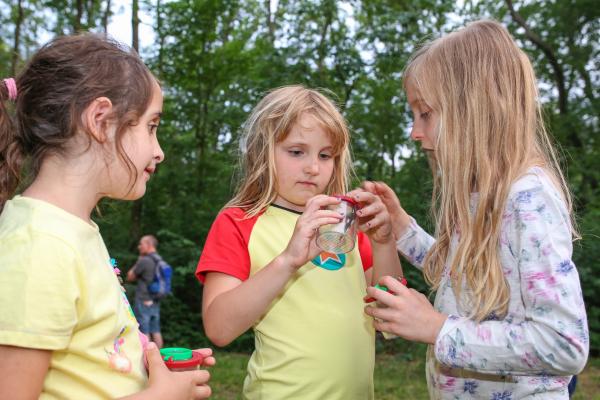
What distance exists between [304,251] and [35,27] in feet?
48.8

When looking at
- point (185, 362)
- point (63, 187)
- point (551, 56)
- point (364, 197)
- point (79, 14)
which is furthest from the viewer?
Answer: point (551, 56)

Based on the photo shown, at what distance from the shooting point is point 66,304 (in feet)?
4.31

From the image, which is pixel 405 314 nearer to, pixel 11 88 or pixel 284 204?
pixel 284 204

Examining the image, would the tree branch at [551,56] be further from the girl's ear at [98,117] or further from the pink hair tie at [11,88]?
the pink hair tie at [11,88]

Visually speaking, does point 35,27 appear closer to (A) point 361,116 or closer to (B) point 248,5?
(B) point 248,5

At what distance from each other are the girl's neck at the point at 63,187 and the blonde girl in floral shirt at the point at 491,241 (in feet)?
3.03

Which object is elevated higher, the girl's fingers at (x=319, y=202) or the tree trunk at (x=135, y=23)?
the tree trunk at (x=135, y=23)

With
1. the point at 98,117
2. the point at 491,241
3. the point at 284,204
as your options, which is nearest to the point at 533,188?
the point at 491,241

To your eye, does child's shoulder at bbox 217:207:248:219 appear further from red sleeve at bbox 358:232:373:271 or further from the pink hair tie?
the pink hair tie

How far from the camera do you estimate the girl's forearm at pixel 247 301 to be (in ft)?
6.35

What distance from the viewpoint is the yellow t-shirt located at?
126cm

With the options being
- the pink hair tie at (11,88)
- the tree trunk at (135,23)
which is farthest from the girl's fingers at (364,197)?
the tree trunk at (135,23)

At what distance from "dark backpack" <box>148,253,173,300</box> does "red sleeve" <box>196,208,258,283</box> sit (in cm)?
658

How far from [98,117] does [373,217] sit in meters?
1.19
